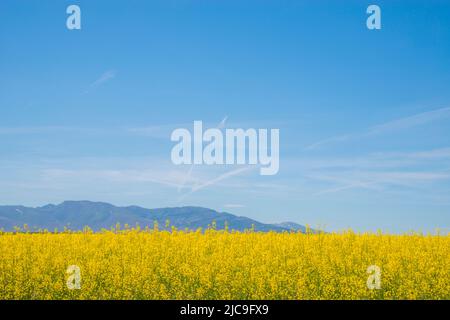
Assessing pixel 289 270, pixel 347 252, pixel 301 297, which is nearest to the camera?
pixel 301 297

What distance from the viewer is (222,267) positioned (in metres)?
13.9

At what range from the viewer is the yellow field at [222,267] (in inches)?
498

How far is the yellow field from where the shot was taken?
12656 mm

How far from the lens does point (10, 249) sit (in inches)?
674

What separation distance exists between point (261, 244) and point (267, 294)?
5.06 meters
